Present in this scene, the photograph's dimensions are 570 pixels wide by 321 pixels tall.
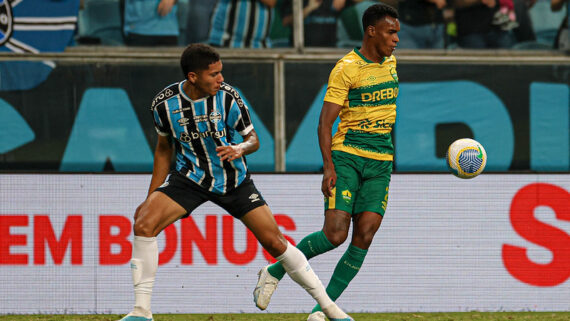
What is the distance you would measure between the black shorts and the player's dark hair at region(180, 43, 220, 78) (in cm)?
70

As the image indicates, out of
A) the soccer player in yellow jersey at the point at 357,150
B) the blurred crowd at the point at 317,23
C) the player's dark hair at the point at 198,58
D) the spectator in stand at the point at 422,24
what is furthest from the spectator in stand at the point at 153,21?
the player's dark hair at the point at 198,58

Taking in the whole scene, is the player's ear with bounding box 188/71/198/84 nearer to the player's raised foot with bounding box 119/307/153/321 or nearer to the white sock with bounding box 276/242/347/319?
the white sock with bounding box 276/242/347/319

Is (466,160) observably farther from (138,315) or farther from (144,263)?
(138,315)

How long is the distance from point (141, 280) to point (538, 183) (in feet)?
12.7

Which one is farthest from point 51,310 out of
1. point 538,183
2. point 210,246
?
point 538,183

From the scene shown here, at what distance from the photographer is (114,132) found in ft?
34.7

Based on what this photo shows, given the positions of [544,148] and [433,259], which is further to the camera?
[544,148]

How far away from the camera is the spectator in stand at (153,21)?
35.6ft

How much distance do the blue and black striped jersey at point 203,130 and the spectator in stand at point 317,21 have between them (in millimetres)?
5173

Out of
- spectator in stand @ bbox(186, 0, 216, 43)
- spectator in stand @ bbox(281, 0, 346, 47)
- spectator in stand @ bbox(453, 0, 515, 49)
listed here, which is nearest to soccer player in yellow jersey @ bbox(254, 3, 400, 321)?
spectator in stand @ bbox(281, 0, 346, 47)

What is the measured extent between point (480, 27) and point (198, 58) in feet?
20.6

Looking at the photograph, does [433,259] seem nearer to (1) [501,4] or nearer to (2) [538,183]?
(2) [538,183]

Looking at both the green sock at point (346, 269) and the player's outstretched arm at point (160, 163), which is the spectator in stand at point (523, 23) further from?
the player's outstretched arm at point (160, 163)

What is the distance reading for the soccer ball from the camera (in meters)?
6.65
